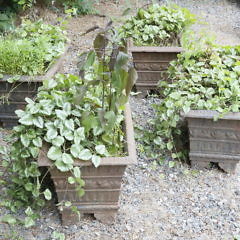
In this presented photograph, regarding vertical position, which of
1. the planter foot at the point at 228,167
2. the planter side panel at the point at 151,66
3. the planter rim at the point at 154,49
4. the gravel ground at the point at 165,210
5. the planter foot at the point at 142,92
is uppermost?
the planter rim at the point at 154,49

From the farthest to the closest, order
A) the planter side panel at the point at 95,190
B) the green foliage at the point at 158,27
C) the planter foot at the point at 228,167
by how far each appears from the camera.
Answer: the green foliage at the point at 158,27 → the planter foot at the point at 228,167 → the planter side panel at the point at 95,190

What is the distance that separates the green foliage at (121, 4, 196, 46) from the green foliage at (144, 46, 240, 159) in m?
0.55

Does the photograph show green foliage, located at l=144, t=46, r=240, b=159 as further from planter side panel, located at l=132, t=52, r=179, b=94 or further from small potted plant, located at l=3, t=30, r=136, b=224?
small potted plant, located at l=3, t=30, r=136, b=224

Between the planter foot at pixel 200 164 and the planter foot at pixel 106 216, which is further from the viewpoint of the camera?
the planter foot at pixel 200 164

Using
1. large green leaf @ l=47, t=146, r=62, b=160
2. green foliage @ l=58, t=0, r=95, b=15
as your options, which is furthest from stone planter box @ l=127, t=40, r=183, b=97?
green foliage @ l=58, t=0, r=95, b=15

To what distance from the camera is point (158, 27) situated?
3654 millimetres

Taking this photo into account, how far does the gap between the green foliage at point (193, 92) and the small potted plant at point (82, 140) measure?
51cm

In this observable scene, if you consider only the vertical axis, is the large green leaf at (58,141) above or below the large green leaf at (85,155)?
above

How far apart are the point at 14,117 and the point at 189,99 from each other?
135 cm

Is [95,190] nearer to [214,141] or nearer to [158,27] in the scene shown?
[214,141]

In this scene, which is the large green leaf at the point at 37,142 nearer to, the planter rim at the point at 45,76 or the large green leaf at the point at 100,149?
the large green leaf at the point at 100,149

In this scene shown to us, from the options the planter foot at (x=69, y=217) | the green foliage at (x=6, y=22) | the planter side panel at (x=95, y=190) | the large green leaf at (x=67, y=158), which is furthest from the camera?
the green foliage at (x=6, y=22)

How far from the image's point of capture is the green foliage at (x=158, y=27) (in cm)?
364

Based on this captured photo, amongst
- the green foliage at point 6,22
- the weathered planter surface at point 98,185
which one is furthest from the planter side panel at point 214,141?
the green foliage at point 6,22
